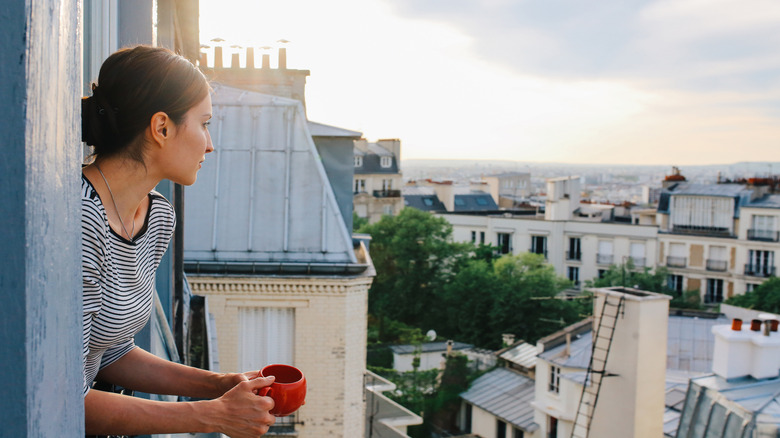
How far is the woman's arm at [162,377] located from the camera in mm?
1921

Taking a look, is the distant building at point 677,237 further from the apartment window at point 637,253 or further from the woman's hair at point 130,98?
the woman's hair at point 130,98

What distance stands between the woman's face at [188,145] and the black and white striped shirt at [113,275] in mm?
189

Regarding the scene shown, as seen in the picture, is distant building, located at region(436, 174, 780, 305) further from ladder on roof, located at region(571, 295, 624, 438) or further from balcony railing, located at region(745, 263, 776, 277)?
ladder on roof, located at region(571, 295, 624, 438)

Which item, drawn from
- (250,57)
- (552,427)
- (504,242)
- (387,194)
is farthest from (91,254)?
(387,194)

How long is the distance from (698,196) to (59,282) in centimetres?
4828

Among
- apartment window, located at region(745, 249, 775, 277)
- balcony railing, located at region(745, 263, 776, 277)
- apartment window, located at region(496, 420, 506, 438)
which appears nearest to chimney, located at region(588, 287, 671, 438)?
apartment window, located at region(496, 420, 506, 438)

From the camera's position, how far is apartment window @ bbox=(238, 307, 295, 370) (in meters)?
10.5

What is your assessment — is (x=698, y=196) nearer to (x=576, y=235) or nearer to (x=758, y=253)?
(x=758, y=253)

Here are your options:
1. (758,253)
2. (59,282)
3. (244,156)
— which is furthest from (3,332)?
(758,253)

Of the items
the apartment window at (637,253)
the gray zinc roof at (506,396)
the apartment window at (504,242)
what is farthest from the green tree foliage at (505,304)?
the apartment window at (504,242)

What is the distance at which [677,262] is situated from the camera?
45.6m

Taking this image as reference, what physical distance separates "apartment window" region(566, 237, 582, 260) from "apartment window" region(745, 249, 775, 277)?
409 inches

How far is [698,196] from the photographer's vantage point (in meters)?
44.9

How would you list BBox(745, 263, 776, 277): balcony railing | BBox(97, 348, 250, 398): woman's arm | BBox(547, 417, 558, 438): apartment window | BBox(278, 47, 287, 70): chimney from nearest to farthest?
BBox(97, 348, 250, 398): woman's arm
BBox(278, 47, 287, 70): chimney
BBox(547, 417, 558, 438): apartment window
BBox(745, 263, 776, 277): balcony railing
